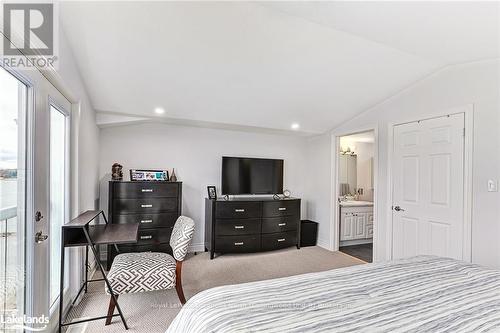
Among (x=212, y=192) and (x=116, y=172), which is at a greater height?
(x=116, y=172)

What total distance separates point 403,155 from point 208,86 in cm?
260

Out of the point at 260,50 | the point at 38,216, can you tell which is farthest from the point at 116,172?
the point at 260,50

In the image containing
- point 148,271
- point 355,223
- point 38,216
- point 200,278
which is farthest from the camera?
point 355,223

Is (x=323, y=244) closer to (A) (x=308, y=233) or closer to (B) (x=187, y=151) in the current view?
(A) (x=308, y=233)

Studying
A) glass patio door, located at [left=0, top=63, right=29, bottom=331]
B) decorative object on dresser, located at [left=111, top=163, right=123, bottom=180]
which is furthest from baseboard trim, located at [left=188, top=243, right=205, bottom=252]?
glass patio door, located at [left=0, top=63, right=29, bottom=331]

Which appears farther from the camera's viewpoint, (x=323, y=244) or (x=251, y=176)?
(x=323, y=244)

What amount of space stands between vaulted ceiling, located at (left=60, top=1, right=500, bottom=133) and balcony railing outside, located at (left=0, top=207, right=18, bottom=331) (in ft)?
4.93

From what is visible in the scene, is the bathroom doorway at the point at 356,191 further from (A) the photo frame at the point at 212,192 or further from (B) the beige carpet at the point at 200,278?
(A) the photo frame at the point at 212,192

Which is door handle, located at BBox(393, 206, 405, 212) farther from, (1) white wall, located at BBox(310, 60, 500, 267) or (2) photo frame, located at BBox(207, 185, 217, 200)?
(2) photo frame, located at BBox(207, 185, 217, 200)

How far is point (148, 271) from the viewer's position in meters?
2.20

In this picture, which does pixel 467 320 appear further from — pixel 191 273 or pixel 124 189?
pixel 124 189

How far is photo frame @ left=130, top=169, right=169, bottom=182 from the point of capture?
368 cm

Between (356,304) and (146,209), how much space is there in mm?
3036

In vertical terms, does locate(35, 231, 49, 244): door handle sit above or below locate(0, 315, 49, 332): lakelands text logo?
above
